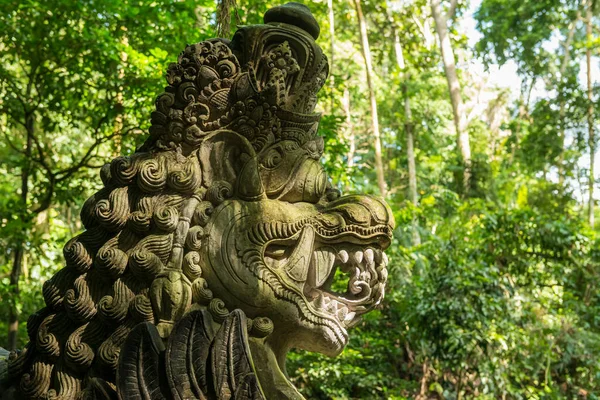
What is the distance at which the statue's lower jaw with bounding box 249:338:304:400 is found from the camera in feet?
8.70

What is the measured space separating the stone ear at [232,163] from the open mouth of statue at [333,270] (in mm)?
239

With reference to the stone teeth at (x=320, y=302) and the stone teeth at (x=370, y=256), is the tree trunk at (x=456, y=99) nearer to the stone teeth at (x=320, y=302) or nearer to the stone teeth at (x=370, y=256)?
the stone teeth at (x=370, y=256)

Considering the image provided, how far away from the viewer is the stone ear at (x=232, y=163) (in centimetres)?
292

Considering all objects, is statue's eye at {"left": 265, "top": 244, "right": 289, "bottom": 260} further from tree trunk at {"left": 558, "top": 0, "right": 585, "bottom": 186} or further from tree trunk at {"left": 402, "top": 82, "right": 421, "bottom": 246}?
tree trunk at {"left": 558, "top": 0, "right": 585, "bottom": 186}

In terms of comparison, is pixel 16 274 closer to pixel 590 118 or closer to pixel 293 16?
pixel 293 16

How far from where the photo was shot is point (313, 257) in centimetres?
292

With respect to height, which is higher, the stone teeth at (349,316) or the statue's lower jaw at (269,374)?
the stone teeth at (349,316)

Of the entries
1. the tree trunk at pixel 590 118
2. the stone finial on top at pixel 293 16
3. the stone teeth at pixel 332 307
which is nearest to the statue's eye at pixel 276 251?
the stone teeth at pixel 332 307

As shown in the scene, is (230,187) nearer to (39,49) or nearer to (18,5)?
(18,5)

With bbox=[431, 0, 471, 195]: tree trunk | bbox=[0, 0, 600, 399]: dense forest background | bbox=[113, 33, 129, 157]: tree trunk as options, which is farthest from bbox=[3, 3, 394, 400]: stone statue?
bbox=[431, 0, 471, 195]: tree trunk

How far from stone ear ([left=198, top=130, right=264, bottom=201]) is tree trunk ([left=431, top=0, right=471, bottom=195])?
11.0 m

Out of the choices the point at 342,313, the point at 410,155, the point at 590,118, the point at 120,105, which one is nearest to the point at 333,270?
the point at 342,313

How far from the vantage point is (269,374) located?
2.71m

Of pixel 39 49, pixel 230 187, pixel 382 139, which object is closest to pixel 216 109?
pixel 230 187
